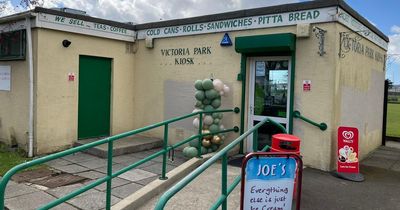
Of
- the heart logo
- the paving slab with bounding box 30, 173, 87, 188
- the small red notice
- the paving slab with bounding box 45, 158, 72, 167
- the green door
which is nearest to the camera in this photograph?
the paving slab with bounding box 30, 173, 87, 188

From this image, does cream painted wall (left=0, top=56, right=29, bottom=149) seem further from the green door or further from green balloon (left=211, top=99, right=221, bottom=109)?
green balloon (left=211, top=99, right=221, bottom=109)

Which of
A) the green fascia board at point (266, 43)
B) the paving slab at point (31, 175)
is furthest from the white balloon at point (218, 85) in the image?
the paving slab at point (31, 175)

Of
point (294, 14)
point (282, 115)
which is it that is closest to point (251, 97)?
point (282, 115)

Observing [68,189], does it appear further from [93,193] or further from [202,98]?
[202,98]

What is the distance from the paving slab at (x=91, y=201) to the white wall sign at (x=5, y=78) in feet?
14.3

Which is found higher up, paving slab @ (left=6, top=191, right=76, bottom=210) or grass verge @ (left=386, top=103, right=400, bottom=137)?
grass verge @ (left=386, top=103, right=400, bottom=137)

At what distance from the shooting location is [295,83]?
632 cm

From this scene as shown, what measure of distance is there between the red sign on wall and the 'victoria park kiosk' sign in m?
2.96

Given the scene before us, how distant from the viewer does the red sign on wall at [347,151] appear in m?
5.64

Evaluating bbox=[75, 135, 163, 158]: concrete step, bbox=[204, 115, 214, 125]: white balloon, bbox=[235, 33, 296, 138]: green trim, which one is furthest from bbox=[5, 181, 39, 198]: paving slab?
bbox=[235, 33, 296, 138]: green trim

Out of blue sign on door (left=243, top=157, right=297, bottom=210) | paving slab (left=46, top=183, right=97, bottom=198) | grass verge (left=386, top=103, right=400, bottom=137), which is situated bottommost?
paving slab (left=46, top=183, right=97, bottom=198)

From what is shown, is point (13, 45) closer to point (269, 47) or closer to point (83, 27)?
point (83, 27)

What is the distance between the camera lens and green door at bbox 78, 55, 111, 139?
7.96 meters

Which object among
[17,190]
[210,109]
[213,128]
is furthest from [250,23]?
[17,190]
